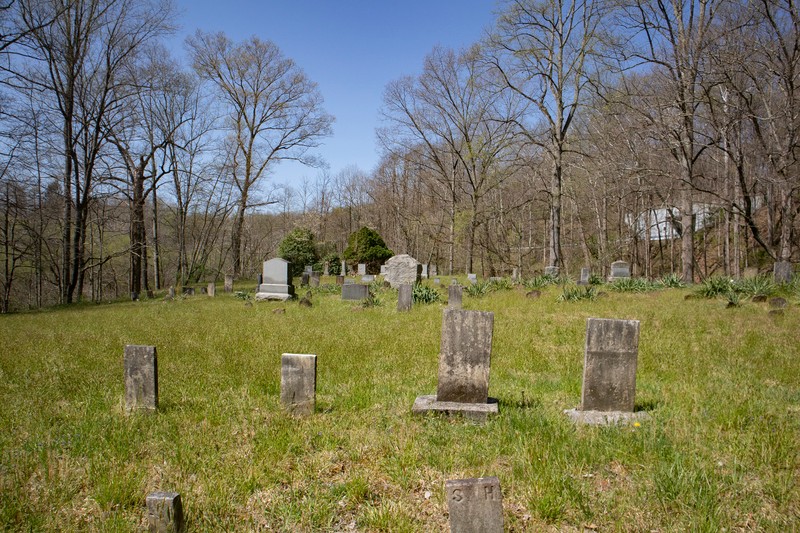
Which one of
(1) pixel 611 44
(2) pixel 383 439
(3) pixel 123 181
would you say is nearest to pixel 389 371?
(2) pixel 383 439

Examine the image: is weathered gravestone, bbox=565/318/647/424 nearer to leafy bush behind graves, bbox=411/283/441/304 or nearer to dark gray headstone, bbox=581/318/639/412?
dark gray headstone, bbox=581/318/639/412

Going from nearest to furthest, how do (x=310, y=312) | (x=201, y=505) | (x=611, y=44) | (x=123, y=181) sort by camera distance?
1. (x=201, y=505)
2. (x=310, y=312)
3. (x=611, y=44)
4. (x=123, y=181)

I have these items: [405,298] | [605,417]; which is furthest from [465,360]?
[405,298]

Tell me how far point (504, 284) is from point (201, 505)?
15.5 meters

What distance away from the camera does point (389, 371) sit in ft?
22.0

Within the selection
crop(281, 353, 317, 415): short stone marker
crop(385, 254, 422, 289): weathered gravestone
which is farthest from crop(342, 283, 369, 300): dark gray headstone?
Result: crop(281, 353, 317, 415): short stone marker

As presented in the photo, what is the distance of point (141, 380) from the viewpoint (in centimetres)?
504

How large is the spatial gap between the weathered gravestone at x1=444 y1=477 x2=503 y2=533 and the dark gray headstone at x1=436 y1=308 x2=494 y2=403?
102 inches

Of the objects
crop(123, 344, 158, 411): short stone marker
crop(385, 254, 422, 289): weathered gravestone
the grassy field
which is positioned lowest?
the grassy field

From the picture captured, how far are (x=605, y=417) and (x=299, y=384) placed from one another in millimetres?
3136

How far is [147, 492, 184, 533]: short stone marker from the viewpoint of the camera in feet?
8.71

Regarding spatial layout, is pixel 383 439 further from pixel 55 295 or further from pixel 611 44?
pixel 55 295

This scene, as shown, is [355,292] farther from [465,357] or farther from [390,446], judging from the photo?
[390,446]

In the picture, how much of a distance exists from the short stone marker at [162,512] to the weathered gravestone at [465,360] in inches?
102
